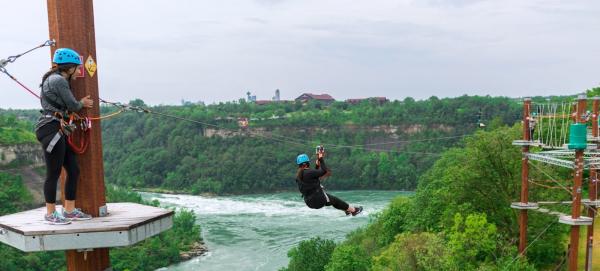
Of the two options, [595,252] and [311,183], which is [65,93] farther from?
[595,252]

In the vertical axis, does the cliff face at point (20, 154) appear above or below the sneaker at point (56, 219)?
below

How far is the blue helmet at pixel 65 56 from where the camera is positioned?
3.65 metres

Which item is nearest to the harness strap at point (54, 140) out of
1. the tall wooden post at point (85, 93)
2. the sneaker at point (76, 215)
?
the tall wooden post at point (85, 93)

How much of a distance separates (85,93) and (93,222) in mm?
1043

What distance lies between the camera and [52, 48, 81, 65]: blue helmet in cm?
365

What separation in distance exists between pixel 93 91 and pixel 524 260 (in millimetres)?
12542

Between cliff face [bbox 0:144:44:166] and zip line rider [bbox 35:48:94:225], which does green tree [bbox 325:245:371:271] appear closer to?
zip line rider [bbox 35:48:94:225]

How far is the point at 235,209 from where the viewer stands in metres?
60.7

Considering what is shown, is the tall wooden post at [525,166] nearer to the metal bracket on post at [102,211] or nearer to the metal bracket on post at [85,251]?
the metal bracket on post at [102,211]

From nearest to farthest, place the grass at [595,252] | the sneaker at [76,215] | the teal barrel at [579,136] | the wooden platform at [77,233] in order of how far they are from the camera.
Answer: the wooden platform at [77,233], the sneaker at [76,215], the teal barrel at [579,136], the grass at [595,252]

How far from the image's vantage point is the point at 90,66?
3.96 meters

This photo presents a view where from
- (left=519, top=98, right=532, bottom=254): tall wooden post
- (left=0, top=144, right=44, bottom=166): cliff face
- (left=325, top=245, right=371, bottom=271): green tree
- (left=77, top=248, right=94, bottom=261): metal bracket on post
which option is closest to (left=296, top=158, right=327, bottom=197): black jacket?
(left=77, top=248, right=94, bottom=261): metal bracket on post

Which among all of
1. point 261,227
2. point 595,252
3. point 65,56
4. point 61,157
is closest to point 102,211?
point 61,157

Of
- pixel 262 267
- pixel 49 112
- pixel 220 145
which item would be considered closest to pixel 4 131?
pixel 262 267
